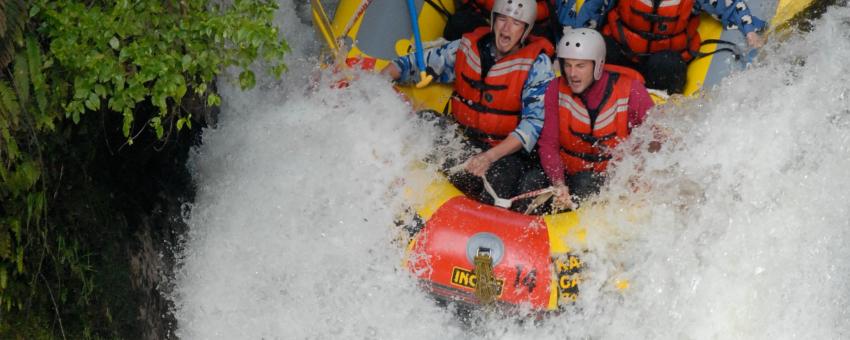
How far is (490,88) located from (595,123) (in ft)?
1.85

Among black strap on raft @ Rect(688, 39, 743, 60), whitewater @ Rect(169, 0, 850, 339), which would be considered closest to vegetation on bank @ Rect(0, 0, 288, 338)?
whitewater @ Rect(169, 0, 850, 339)

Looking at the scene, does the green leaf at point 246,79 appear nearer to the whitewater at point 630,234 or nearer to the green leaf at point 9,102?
the green leaf at point 9,102

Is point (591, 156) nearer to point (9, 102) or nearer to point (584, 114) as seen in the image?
point (584, 114)

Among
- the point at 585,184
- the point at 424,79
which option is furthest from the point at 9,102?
the point at 585,184

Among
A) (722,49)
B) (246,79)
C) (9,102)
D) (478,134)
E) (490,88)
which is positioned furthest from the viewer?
(722,49)

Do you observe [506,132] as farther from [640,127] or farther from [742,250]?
[742,250]

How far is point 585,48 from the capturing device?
4098 mm

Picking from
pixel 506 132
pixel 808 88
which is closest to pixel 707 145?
pixel 808 88

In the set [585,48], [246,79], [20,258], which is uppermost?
[246,79]

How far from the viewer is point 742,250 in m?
3.94

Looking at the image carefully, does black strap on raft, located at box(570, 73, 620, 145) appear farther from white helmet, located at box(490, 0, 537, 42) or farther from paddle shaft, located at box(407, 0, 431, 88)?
paddle shaft, located at box(407, 0, 431, 88)

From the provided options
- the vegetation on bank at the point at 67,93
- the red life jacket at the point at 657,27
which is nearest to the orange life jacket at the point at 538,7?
the red life jacket at the point at 657,27

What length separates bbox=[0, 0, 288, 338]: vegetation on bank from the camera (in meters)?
2.88

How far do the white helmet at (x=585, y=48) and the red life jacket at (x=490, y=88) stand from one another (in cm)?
26
